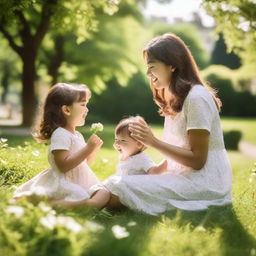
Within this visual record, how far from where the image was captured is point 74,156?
14.6 feet

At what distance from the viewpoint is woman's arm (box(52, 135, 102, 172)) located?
4.41 m

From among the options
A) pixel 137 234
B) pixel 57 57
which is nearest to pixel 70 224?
pixel 137 234

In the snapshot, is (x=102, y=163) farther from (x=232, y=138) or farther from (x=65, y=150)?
(x=232, y=138)

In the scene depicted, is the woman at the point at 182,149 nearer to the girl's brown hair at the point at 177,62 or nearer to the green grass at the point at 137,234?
the girl's brown hair at the point at 177,62

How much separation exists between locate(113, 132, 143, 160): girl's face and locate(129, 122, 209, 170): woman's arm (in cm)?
63

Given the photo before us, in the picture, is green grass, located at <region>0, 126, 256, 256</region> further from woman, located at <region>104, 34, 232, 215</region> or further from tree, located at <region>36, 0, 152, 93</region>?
tree, located at <region>36, 0, 152, 93</region>

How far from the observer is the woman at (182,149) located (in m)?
4.31

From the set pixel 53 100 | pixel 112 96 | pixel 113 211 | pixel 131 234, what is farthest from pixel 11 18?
pixel 112 96

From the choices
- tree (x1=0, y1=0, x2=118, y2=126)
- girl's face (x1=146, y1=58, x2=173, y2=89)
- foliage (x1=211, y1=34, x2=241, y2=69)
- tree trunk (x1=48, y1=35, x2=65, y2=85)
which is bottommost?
foliage (x1=211, y1=34, x2=241, y2=69)

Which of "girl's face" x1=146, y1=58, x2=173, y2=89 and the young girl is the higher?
"girl's face" x1=146, y1=58, x2=173, y2=89

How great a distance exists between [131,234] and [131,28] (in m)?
17.8

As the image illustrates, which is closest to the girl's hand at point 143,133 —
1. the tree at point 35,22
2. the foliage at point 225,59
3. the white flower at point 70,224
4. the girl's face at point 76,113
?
the girl's face at point 76,113

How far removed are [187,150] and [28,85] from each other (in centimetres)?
1345

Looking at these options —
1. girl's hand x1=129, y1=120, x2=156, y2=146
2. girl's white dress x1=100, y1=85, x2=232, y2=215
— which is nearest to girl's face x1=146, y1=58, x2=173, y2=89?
girl's white dress x1=100, y1=85, x2=232, y2=215
